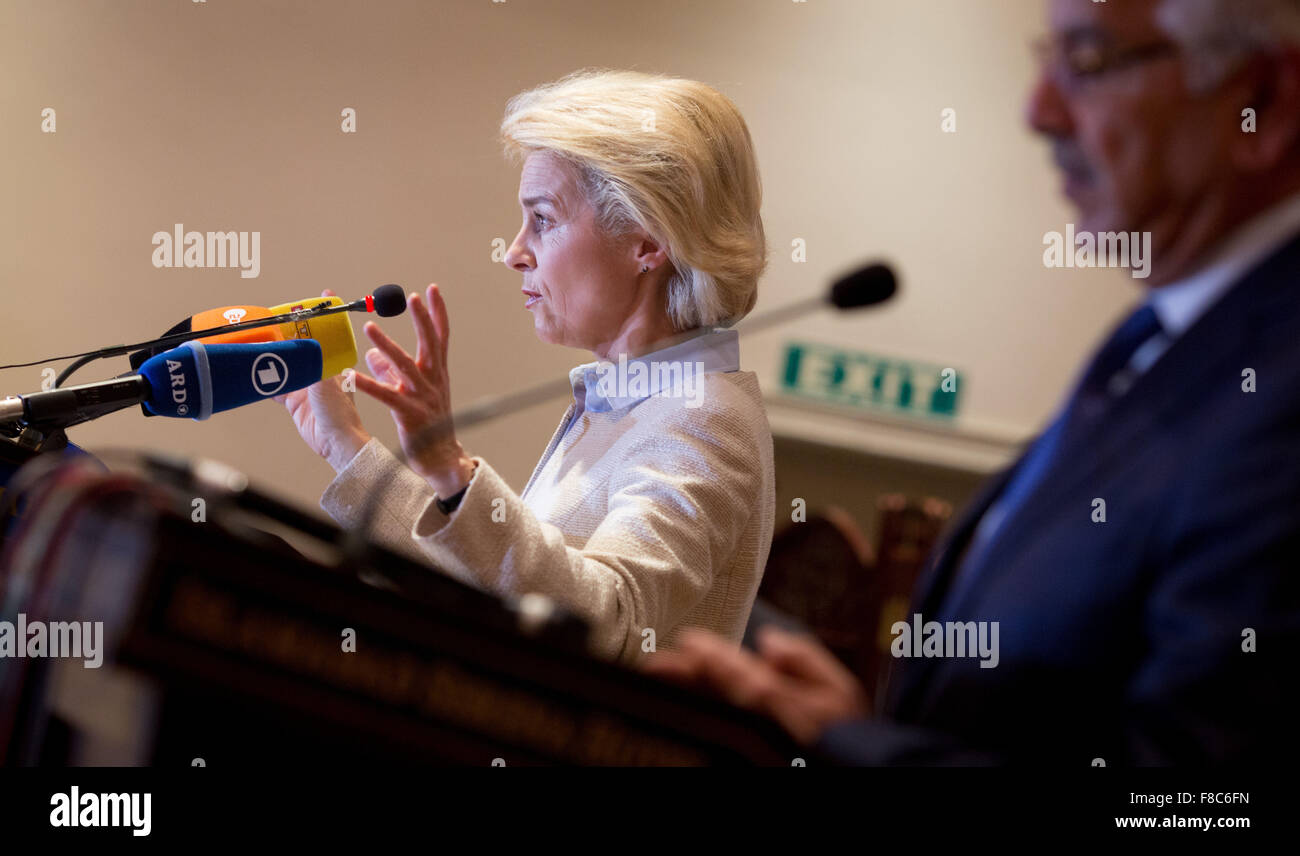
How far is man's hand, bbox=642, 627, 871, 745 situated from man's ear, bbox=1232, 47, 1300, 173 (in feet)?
1.39

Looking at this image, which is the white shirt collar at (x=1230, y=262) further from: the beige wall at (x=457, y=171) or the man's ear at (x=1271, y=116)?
the beige wall at (x=457, y=171)

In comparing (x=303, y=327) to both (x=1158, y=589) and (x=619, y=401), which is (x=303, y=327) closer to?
(x=619, y=401)

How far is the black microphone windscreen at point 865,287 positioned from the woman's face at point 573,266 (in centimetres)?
80

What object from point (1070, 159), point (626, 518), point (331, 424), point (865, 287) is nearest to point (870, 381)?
point (331, 424)

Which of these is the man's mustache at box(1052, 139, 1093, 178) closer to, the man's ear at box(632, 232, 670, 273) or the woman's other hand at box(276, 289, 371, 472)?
the man's ear at box(632, 232, 670, 273)

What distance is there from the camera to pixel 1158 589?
2.44ft

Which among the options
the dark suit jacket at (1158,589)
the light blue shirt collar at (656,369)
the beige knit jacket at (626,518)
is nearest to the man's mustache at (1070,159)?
the dark suit jacket at (1158,589)

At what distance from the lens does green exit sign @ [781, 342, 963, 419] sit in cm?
423

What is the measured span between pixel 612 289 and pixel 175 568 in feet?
3.85

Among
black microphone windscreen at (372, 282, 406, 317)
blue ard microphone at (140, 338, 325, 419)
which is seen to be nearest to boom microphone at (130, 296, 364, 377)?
black microphone windscreen at (372, 282, 406, 317)

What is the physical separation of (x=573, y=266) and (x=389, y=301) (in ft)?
0.99

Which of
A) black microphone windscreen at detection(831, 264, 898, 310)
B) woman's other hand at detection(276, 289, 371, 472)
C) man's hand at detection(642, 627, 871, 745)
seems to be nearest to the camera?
man's hand at detection(642, 627, 871, 745)
